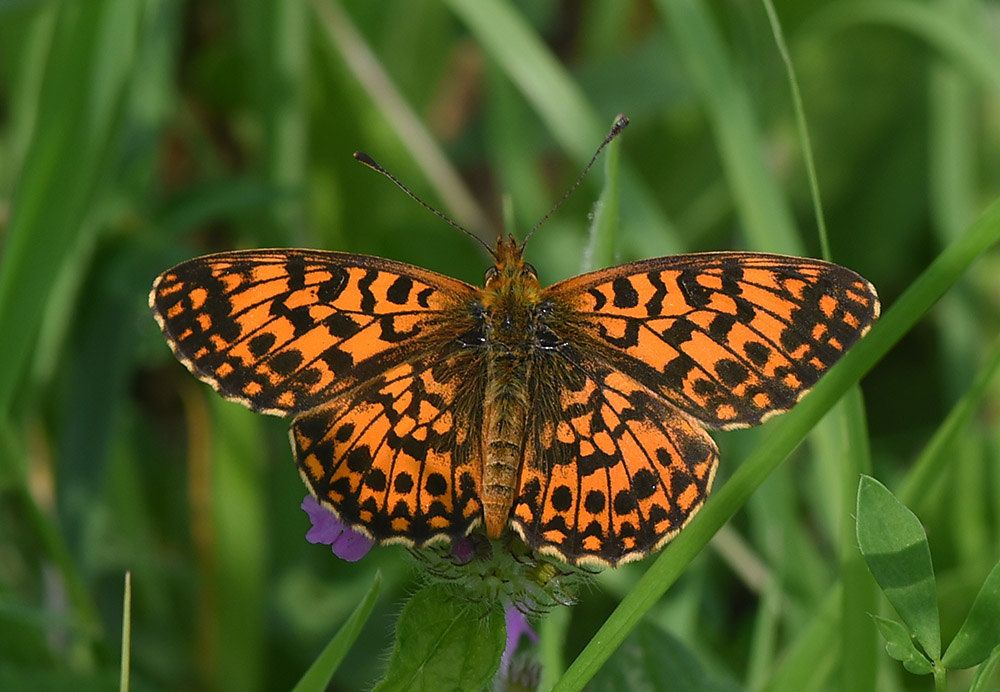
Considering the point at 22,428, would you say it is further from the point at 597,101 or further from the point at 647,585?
the point at 597,101

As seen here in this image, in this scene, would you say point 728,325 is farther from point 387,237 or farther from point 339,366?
point 387,237

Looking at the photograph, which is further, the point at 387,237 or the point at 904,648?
the point at 387,237

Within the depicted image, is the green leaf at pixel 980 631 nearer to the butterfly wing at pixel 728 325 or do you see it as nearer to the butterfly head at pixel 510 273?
the butterfly wing at pixel 728 325

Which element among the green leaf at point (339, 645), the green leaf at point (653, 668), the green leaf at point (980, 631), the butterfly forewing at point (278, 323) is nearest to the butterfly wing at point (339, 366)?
the butterfly forewing at point (278, 323)

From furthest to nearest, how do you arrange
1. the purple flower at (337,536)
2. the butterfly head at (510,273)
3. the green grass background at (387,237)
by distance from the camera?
the green grass background at (387,237) → the butterfly head at (510,273) → the purple flower at (337,536)

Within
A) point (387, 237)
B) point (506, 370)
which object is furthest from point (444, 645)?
point (387, 237)

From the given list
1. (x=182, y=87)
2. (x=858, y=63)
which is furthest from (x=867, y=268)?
(x=182, y=87)

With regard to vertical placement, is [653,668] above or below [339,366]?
below
